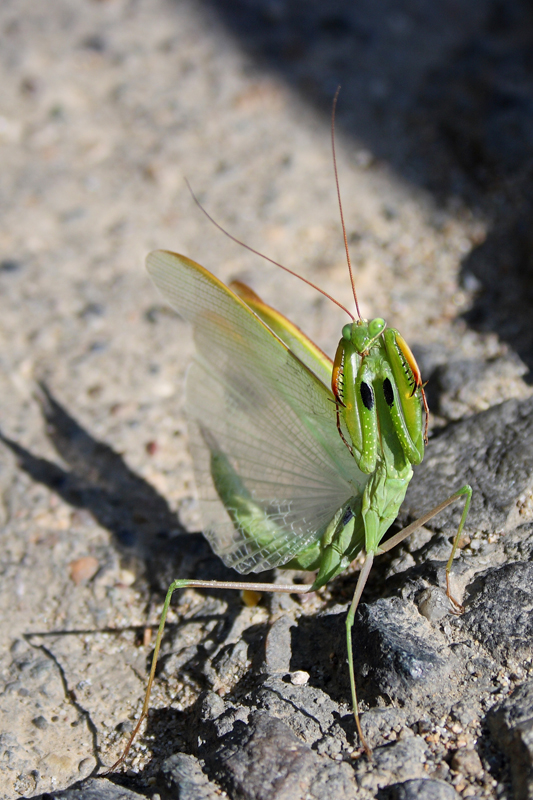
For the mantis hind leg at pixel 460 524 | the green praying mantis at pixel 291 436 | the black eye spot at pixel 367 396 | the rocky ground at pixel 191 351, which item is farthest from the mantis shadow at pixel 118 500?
the black eye spot at pixel 367 396

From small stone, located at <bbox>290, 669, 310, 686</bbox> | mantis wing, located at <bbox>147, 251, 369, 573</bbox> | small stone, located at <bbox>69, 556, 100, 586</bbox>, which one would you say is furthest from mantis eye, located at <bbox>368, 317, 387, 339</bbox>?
small stone, located at <bbox>69, 556, 100, 586</bbox>

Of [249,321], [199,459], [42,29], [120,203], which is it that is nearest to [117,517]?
[199,459]

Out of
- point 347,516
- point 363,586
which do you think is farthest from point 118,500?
point 363,586

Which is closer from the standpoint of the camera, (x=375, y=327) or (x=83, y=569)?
(x=375, y=327)

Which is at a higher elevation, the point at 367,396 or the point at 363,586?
the point at 367,396

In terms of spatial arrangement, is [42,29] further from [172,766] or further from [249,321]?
[172,766]

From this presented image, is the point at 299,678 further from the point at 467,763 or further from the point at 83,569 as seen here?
the point at 83,569
